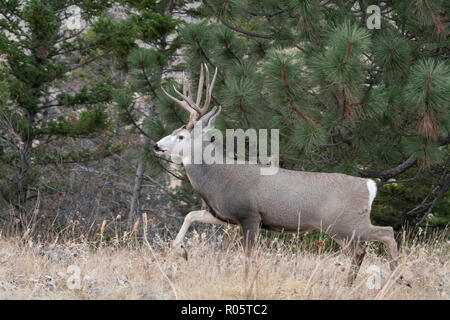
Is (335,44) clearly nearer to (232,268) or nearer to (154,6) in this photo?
(232,268)

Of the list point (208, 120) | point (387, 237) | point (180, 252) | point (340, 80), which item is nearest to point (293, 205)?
point (387, 237)

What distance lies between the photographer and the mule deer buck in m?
5.77

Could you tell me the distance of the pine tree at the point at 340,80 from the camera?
6.21m

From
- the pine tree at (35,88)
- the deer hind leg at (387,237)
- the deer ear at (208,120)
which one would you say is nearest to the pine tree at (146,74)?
the pine tree at (35,88)

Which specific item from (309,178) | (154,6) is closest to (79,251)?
(309,178)

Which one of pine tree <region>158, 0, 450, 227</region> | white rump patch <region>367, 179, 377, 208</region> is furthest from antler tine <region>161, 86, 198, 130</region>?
white rump patch <region>367, 179, 377, 208</region>

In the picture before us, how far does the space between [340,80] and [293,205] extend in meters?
1.35

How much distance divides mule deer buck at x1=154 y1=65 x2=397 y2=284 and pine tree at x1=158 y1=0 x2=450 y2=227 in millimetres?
718

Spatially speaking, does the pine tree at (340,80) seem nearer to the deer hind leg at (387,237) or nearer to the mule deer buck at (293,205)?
the mule deer buck at (293,205)

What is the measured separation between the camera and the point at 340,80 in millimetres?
5973

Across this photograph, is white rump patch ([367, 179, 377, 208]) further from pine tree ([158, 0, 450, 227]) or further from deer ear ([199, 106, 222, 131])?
deer ear ([199, 106, 222, 131])

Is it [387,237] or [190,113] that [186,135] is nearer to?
[190,113]

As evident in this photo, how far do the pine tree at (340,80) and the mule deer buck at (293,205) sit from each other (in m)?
0.72

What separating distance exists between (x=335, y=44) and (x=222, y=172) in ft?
5.85
